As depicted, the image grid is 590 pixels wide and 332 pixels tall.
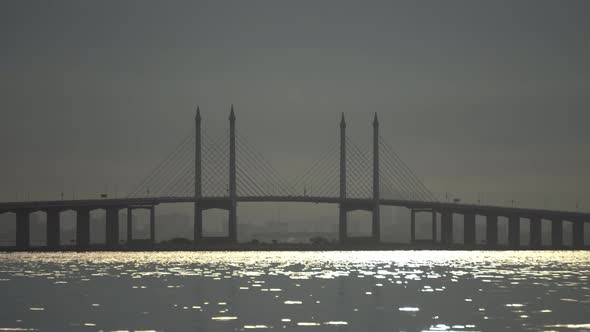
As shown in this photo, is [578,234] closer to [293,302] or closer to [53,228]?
[53,228]

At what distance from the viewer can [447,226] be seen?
185m

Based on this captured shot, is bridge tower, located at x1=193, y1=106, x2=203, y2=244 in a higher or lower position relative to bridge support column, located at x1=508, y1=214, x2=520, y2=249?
Answer: higher

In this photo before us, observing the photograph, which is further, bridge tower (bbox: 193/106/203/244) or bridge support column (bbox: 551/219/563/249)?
bridge support column (bbox: 551/219/563/249)

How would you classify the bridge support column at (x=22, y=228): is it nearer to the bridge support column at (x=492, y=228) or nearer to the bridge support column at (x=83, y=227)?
the bridge support column at (x=83, y=227)

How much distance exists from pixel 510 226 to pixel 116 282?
11527 centimetres

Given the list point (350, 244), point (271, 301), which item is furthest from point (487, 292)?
point (350, 244)

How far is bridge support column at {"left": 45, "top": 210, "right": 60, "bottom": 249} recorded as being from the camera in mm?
165750

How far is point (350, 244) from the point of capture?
7062 inches

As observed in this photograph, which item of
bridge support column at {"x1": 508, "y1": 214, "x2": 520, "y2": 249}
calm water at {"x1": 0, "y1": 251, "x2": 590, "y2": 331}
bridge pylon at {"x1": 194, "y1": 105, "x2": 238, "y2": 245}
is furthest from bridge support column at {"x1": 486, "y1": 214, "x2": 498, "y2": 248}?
calm water at {"x1": 0, "y1": 251, "x2": 590, "y2": 331}

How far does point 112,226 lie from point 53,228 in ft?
26.5

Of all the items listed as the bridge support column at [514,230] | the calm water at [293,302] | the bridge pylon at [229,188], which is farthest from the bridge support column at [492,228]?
the calm water at [293,302]

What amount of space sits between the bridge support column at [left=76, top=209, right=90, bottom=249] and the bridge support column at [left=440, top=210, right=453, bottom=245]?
164 ft

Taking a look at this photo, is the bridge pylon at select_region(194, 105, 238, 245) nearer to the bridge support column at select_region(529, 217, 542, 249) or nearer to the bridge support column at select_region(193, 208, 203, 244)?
the bridge support column at select_region(193, 208, 203, 244)

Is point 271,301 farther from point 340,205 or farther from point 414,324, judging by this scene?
point 340,205
